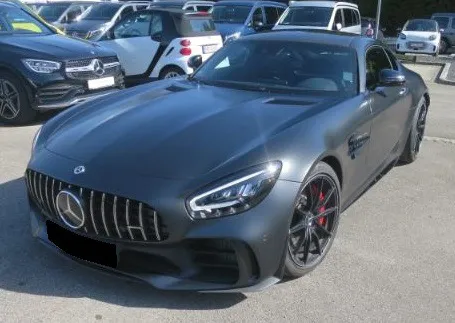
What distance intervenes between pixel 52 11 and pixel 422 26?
14.7 meters

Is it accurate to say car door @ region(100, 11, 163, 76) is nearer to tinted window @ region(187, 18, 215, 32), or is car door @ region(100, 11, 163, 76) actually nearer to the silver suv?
tinted window @ region(187, 18, 215, 32)

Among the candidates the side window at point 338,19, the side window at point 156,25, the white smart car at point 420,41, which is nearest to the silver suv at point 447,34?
the white smart car at point 420,41

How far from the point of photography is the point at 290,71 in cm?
426

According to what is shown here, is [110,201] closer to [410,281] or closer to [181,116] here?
[181,116]

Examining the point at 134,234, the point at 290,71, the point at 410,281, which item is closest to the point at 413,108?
the point at 290,71

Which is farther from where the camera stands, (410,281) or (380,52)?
(380,52)

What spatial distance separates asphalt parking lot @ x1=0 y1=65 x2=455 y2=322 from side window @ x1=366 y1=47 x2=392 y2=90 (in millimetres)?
1033

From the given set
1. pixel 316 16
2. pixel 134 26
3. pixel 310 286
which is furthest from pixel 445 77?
pixel 310 286

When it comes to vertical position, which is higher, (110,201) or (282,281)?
(110,201)

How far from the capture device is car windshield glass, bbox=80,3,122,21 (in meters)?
14.0

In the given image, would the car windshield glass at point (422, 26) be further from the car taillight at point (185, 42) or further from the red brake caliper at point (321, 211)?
the red brake caliper at point (321, 211)

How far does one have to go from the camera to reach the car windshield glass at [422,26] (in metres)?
22.2

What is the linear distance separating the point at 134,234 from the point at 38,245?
112 cm

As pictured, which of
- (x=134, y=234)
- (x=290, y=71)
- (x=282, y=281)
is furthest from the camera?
(x=290, y=71)
